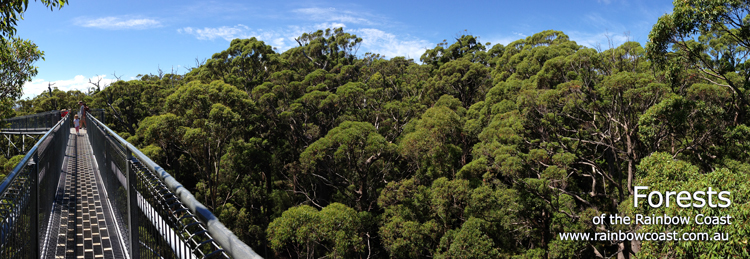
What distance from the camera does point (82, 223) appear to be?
396 cm

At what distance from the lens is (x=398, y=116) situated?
21.6m

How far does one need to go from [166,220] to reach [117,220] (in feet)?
7.31

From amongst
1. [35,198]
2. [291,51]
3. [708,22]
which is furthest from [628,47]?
[291,51]

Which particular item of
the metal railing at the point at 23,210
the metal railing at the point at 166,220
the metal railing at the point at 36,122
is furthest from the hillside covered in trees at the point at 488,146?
the metal railing at the point at 23,210

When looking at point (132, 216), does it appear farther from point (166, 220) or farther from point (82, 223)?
point (82, 223)

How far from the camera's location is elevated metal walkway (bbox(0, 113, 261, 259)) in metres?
1.50

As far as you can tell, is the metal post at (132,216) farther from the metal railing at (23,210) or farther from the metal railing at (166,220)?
the metal railing at (23,210)

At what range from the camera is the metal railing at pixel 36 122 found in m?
12.1

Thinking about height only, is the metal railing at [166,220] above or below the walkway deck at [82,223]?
above

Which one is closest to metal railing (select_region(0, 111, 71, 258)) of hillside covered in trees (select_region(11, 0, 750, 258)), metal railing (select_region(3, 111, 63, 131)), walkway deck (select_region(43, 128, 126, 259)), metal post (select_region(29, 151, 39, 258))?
metal post (select_region(29, 151, 39, 258))

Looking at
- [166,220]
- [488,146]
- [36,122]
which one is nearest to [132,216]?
[166,220]

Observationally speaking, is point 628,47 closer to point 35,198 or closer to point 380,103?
point 380,103

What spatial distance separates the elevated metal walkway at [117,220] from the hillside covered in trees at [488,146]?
23.2 ft

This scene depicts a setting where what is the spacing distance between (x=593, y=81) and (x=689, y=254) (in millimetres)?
8594
